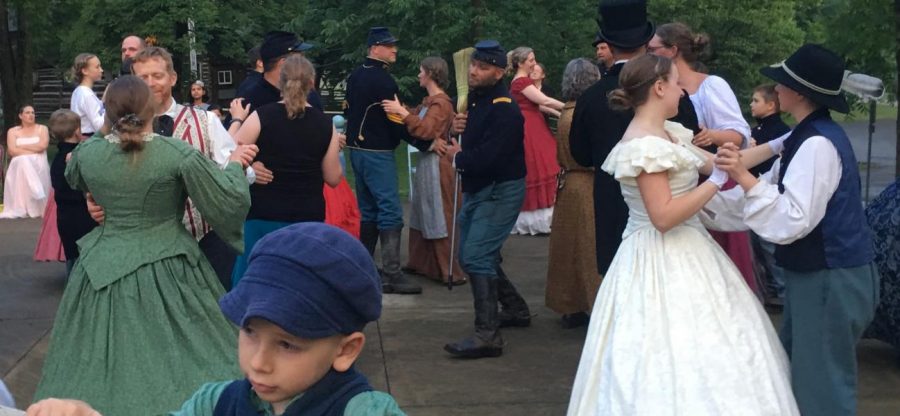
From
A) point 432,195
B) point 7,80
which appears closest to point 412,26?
point 7,80

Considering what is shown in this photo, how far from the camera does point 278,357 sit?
208 cm

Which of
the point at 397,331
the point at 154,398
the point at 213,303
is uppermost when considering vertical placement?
the point at 213,303

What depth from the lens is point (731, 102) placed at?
6.32 m

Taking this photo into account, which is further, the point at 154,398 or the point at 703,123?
the point at 703,123

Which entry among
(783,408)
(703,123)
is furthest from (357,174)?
(783,408)

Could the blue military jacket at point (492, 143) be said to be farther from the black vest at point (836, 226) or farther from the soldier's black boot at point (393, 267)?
the black vest at point (836, 226)

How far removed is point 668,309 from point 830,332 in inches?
24.0

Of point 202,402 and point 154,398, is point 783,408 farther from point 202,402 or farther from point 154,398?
point 202,402

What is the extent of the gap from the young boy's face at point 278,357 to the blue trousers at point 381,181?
640 centimetres

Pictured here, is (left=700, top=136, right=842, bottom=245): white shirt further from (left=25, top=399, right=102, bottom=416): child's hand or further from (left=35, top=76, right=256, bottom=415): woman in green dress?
(left=25, top=399, right=102, bottom=416): child's hand

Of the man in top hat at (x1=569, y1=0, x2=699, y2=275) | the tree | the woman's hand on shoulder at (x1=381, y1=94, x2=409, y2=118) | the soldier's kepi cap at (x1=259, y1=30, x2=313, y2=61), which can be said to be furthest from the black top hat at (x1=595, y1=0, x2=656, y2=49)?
the tree

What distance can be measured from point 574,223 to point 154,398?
3556mm

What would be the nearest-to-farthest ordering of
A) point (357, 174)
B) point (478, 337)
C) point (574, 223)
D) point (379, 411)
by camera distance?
point (379, 411), point (478, 337), point (574, 223), point (357, 174)

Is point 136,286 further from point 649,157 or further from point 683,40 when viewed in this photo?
point 683,40
